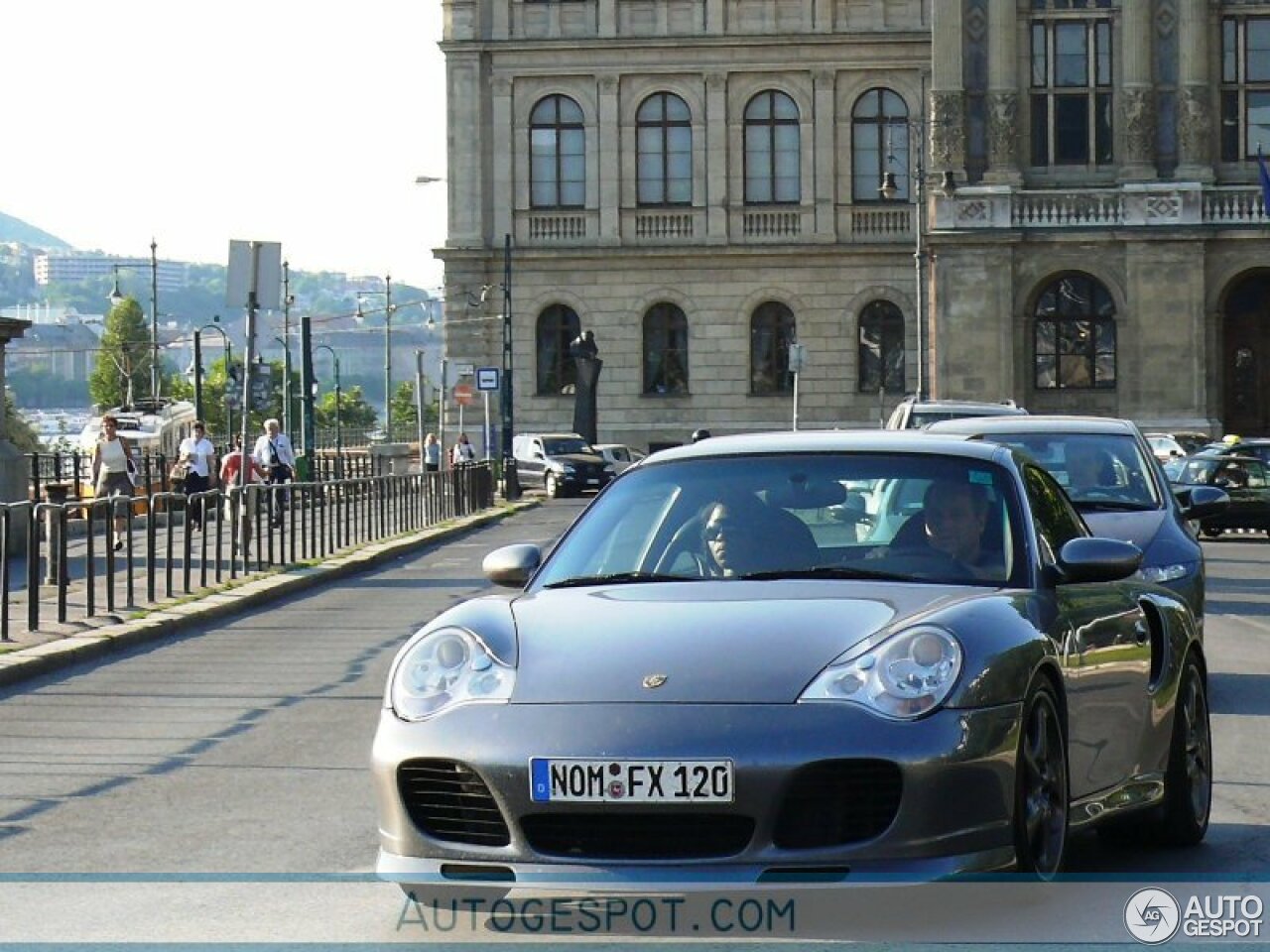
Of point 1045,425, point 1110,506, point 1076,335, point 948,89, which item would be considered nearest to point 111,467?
point 1045,425

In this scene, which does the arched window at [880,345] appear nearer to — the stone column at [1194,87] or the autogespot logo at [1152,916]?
the stone column at [1194,87]

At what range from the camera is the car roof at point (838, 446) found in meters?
8.57

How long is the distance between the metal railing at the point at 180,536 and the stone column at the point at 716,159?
33144 mm

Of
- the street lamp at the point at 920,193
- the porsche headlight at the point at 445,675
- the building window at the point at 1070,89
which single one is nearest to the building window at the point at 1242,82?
the building window at the point at 1070,89

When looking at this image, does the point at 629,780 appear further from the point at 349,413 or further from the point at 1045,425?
the point at 349,413

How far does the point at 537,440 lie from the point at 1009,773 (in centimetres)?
6182

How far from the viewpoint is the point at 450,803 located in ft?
23.0

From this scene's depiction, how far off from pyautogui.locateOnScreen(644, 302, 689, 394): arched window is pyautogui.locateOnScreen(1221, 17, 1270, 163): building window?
693 inches

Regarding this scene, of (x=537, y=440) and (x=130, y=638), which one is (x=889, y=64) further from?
(x=130, y=638)

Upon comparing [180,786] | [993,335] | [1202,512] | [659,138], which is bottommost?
[180,786]

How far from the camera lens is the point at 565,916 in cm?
735

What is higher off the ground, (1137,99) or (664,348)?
(1137,99)

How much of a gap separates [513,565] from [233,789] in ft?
9.84

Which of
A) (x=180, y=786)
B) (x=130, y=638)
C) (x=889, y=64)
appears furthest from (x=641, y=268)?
(x=180, y=786)
